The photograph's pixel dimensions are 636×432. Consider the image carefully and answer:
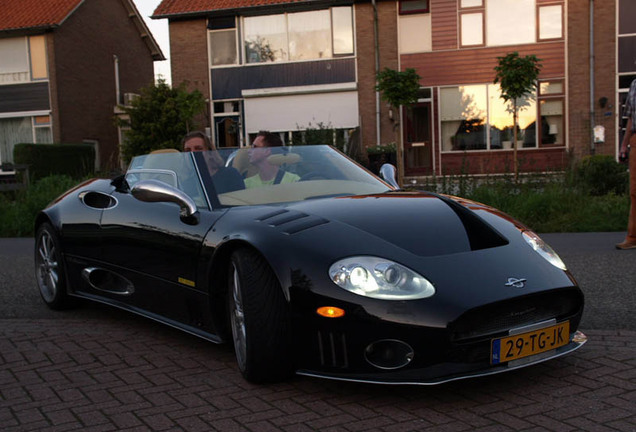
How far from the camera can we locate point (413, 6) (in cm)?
2388

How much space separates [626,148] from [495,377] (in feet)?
16.2

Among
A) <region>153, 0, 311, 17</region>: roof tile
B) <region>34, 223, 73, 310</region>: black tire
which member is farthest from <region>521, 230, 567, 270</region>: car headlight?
<region>153, 0, 311, 17</region>: roof tile

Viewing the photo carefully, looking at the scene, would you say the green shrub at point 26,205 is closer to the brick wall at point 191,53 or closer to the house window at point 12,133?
the brick wall at point 191,53

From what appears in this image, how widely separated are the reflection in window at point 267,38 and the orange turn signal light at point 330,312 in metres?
23.2

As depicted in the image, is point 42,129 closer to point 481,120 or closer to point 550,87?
point 481,120

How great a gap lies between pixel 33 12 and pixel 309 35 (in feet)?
38.0

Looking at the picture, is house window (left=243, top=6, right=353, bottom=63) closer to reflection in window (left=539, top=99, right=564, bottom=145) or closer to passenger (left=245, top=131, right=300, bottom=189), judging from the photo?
reflection in window (left=539, top=99, right=564, bottom=145)

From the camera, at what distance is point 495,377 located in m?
3.31

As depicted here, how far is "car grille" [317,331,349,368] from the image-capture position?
117 inches

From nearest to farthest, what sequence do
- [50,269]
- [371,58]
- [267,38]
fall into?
[50,269] → [371,58] → [267,38]

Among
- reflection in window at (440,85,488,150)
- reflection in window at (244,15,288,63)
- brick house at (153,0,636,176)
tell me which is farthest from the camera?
reflection in window at (244,15,288,63)

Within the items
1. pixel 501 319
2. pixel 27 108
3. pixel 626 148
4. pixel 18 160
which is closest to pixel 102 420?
pixel 501 319

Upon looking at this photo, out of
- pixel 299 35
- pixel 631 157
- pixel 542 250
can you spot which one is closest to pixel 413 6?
pixel 299 35

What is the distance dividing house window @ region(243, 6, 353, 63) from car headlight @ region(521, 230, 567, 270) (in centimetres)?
2180
